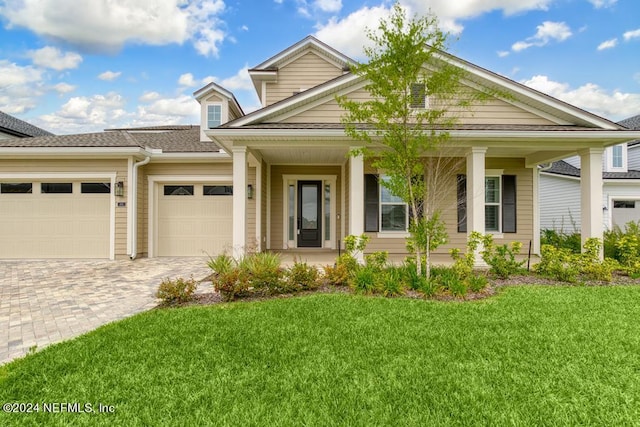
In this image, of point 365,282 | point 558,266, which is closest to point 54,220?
point 365,282

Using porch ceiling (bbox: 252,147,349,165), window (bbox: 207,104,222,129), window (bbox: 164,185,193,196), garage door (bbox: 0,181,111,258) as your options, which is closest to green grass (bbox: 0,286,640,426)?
porch ceiling (bbox: 252,147,349,165)

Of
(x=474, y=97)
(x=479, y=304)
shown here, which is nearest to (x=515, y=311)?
(x=479, y=304)

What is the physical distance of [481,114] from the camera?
7.89m

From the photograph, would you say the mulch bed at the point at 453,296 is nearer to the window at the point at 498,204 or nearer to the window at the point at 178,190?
the window at the point at 498,204

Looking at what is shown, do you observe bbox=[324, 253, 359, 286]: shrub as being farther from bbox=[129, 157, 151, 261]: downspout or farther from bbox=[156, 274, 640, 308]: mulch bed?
bbox=[129, 157, 151, 261]: downspout

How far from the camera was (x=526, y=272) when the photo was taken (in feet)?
22.3

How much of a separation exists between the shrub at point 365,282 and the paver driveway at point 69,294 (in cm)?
317

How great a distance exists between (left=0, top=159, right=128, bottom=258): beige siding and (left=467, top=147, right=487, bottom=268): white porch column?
9262 mm

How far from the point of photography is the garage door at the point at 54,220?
9711mm

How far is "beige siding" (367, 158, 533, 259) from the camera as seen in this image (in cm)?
966

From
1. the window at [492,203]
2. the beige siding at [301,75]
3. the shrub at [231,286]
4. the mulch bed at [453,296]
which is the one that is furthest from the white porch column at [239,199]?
the window at [492,203]

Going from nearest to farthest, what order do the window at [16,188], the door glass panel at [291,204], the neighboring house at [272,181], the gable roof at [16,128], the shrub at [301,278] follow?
1. the shrub at [301,278]
2. the neighboring house at [272,181]
3. the window at [16,188]
4. the door glass panel at [291,204]
5. the gable roof at [16,128]

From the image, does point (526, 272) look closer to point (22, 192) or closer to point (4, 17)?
point (22, 192)

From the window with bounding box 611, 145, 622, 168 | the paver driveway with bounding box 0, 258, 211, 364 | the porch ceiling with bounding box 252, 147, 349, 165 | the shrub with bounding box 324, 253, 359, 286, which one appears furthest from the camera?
the window with bounding box 611, 145, 622, 168
